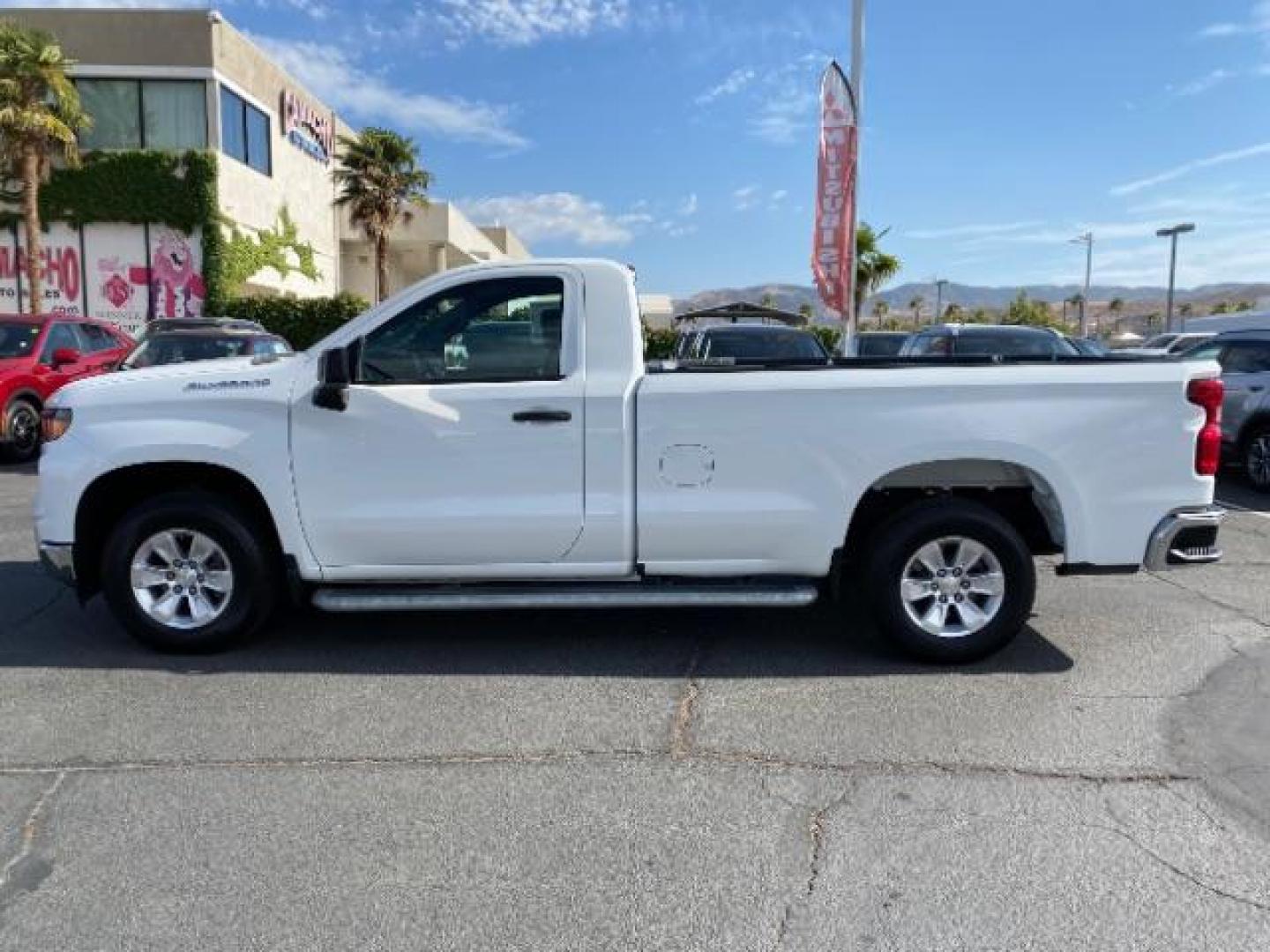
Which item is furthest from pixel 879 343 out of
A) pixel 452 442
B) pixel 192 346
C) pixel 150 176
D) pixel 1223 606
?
pixel 452 442

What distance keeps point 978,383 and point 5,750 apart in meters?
4.52

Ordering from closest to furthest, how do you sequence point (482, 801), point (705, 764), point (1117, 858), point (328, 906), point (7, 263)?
point (328, 906) → point (1117, 858) → point (482, 801) → point (705, 764) → point (7, 263)

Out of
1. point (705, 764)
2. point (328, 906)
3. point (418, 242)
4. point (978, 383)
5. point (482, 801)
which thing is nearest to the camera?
point (328, 906)

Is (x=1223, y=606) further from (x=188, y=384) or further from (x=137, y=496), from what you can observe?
(x=137, y=496)

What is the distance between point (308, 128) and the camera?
31906 mm

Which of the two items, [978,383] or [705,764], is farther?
[978,383]

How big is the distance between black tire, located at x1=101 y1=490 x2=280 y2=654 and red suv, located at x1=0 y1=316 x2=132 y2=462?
302 inches

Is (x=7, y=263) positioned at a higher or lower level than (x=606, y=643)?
higher

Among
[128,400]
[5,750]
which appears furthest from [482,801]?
[128,400]

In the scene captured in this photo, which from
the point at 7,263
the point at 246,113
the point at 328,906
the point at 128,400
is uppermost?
the point at 246,113

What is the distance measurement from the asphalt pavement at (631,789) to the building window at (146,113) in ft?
80.2

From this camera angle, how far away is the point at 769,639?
17.4 feet

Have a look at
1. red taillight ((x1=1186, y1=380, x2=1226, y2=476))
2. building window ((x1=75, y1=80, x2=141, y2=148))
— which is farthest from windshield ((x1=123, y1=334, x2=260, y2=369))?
building window ((x1=75, y1=80, x2=141, y2=148))

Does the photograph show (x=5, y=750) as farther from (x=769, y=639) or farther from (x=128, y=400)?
(x=769, y=639)
